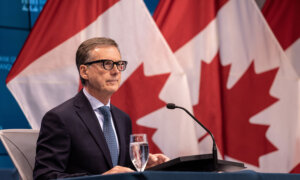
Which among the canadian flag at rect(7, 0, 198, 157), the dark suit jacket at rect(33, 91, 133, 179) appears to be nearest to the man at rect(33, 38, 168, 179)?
the dark suit jacket at rect(33, 91, 133, 179)

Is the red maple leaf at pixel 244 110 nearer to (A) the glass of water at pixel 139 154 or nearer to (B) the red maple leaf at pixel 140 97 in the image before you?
(B) the red maple leaf at pixel 140 97

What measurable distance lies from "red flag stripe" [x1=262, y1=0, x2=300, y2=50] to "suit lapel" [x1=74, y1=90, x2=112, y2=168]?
101 inches

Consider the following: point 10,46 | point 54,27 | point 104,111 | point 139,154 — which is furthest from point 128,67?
point 139,154

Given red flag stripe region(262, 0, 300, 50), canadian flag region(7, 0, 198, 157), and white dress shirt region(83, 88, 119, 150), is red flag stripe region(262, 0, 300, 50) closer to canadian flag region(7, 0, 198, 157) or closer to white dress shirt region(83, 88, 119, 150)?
canadian flag region(7, 0, 198, 157)

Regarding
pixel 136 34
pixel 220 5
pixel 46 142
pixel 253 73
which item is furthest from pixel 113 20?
pixel 46 142

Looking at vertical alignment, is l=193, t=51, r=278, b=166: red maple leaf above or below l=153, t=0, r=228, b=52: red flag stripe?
below

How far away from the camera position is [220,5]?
3971mm

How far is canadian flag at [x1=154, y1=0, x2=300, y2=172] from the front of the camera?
3809 millimetres

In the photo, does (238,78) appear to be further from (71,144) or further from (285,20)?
(71,144)

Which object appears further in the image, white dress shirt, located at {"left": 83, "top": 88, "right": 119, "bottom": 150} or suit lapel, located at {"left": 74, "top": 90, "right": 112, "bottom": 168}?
white dress shirt, located at {"left": 83, "top": 88, "right": 119, "bottom": 150}

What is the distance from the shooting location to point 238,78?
3.93 metres

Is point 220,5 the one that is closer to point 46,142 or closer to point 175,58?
point 175,58

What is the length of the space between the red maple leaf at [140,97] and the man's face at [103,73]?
118 cm

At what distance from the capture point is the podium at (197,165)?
1697 millimetres
